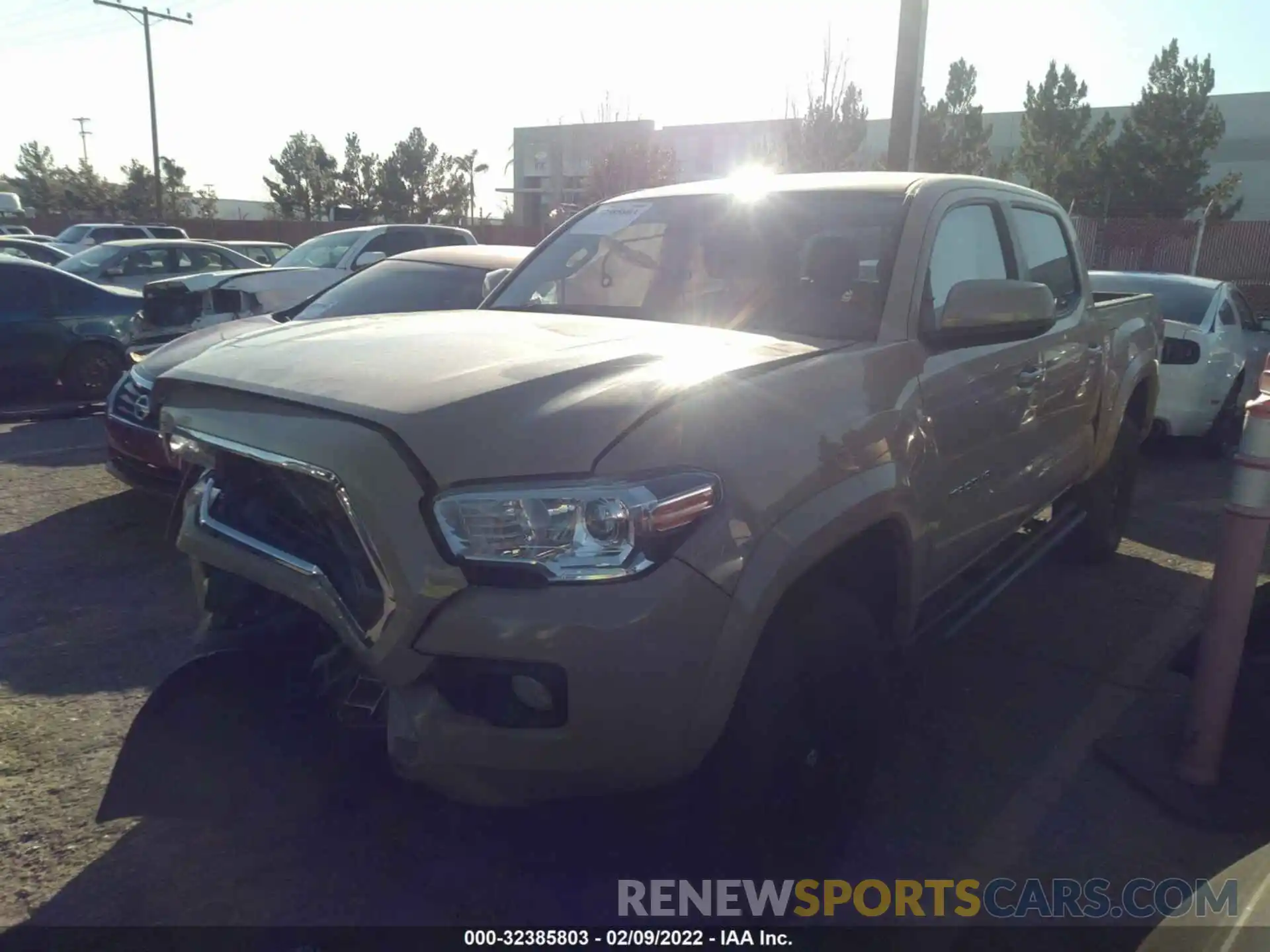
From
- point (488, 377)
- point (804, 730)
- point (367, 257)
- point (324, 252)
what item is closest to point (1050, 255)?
point (804, 730)

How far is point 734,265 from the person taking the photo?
3.46 metres

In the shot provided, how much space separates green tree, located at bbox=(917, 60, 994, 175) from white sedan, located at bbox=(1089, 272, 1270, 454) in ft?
81.1

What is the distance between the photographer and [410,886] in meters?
A: 2.75

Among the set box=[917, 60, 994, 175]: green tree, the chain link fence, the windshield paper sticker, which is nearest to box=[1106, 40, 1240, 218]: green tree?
box=[917, 60, 994, 175]: green tree

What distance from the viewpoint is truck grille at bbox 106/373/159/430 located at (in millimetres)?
5434

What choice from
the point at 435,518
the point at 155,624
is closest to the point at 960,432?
the point at 435,518

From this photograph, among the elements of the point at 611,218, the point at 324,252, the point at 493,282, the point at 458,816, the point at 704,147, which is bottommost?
the point at 458,816

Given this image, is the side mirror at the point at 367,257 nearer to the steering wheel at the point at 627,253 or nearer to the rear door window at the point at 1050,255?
the steering wheel at the point at 627,253

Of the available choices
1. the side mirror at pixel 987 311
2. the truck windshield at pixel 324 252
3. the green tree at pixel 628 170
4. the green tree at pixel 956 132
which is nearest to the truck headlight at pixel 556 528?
the side mirror at pixel 987 311

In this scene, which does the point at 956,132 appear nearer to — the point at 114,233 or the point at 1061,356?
the point at 114,233

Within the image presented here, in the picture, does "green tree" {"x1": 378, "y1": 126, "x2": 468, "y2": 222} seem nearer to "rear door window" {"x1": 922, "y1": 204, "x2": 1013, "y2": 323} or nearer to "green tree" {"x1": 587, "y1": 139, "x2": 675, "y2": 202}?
"green tree" {"x1": 587, "y1": 139, "x2": 675, "y2": 202}

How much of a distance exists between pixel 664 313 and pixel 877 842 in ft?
5.82

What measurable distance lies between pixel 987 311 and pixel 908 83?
8.14 metres

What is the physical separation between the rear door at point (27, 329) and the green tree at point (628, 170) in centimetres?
1837
